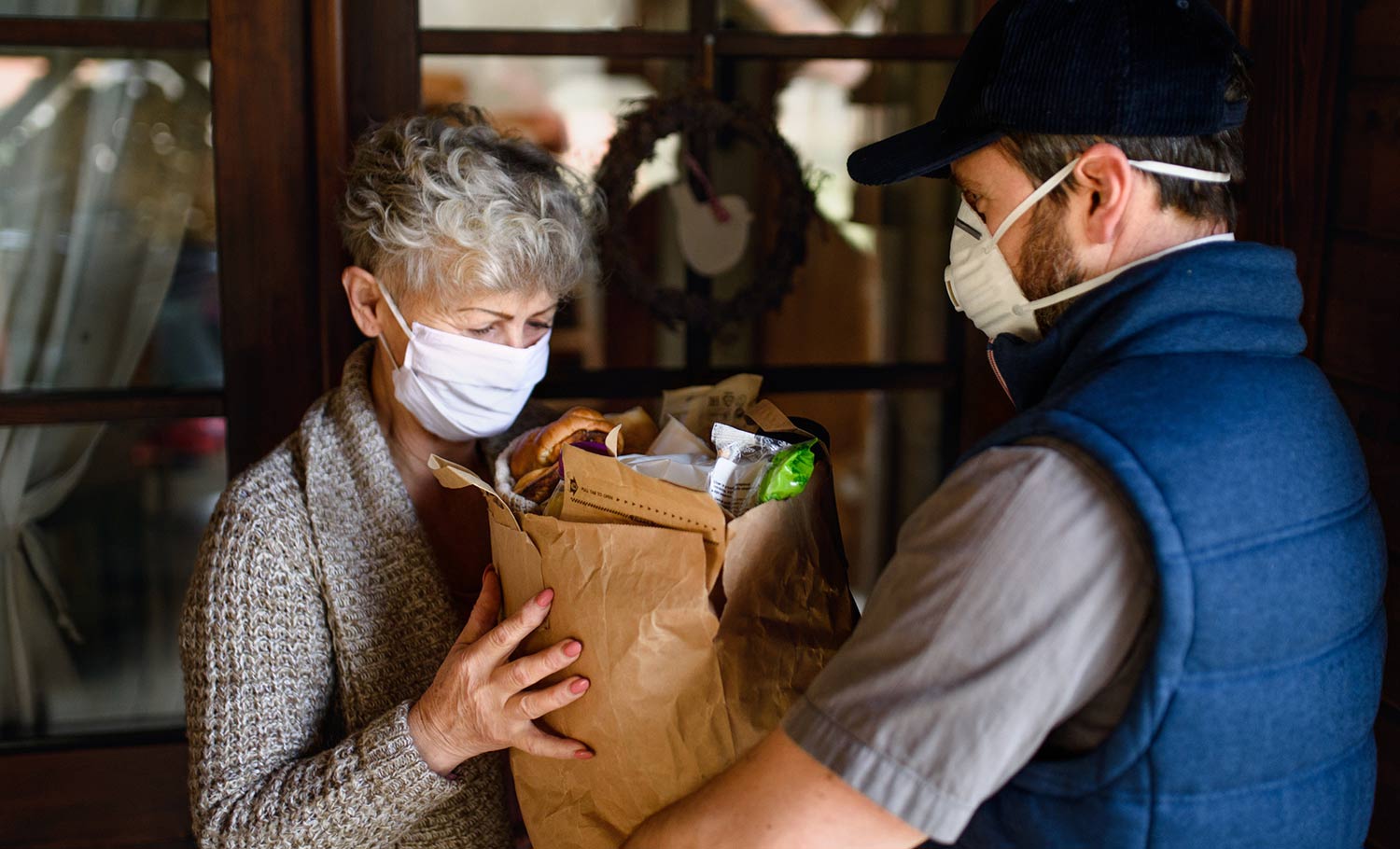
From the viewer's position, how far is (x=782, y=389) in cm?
193

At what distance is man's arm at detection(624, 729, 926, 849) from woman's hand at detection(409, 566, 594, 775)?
19 cm

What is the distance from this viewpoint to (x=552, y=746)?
3.77 ft

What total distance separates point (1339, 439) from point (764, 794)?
0.57 metres

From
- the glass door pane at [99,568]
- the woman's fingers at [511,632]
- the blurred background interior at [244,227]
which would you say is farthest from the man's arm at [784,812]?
the glass door pane at [99,568]

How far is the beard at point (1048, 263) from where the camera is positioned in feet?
3.43

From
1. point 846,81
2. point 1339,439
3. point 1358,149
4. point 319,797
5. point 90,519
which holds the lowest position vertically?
point 319,797

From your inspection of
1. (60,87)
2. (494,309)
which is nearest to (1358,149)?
(494,309)

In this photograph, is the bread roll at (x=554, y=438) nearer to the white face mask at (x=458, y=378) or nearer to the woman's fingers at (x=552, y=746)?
the white face mask at (x=458, y=378)

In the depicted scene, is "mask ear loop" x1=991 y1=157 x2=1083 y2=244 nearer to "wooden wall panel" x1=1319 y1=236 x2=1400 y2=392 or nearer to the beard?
the beard

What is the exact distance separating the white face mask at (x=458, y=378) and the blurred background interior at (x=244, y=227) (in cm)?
31

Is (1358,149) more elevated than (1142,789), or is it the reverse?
(1358,149)

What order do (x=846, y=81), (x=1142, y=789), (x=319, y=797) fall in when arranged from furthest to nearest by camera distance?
(x=846, y=81)
(x=319, y=797)
(x=1142, y=789)

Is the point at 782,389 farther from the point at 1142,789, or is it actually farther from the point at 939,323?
the point at 1142,789

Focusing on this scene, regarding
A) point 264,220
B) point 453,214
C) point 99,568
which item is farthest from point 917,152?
point 99,568
